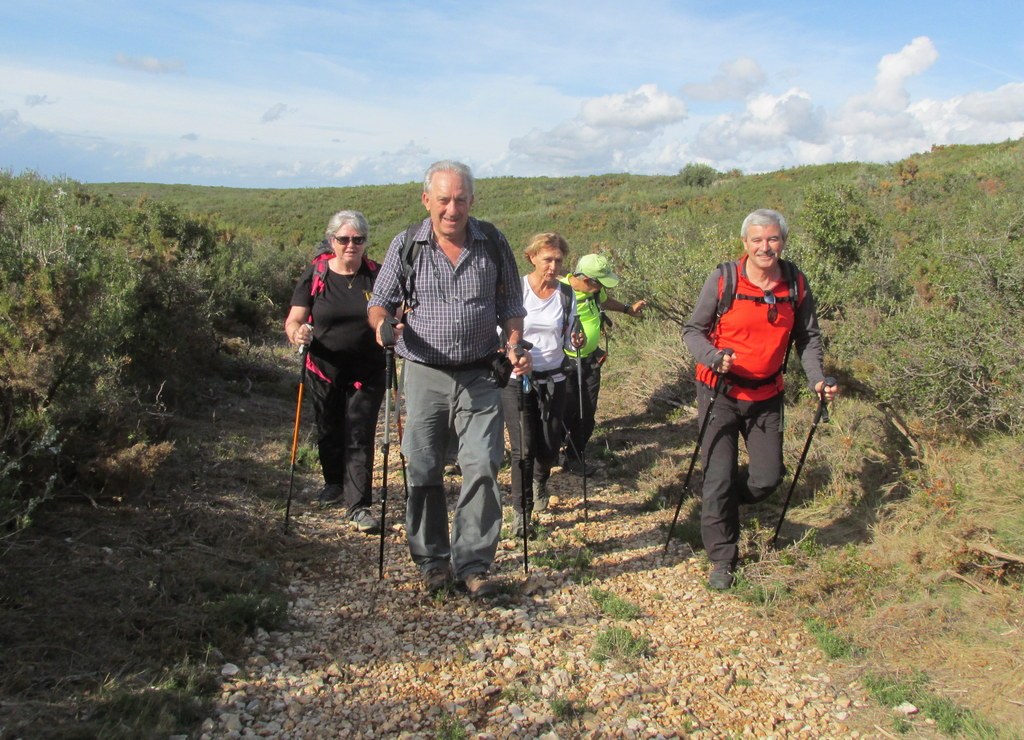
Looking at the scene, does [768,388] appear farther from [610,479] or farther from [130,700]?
[130,700]

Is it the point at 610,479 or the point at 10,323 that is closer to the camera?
the point at 10,323

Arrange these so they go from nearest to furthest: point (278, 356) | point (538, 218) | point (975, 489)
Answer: point (975, 489) < point (278, 356) < point (538, 218)

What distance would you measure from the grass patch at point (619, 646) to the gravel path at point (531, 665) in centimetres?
2

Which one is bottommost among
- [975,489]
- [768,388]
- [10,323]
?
[975,489]

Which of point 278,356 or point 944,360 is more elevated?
point 944,360

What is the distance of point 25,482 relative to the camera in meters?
4.40

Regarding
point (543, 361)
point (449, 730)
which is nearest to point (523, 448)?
point (543, 361)

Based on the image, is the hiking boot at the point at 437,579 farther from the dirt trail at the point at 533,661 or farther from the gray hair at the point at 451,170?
the gray hair at the point at 451,170

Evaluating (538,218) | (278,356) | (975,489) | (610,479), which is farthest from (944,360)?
(538,218)

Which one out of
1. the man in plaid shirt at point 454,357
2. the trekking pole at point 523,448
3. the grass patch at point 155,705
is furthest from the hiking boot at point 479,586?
the grass patch at point 155,705

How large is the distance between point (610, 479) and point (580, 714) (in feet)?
11.7

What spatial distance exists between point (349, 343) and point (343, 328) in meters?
0.11

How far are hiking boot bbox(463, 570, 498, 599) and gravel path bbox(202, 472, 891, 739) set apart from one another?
0.07 metres

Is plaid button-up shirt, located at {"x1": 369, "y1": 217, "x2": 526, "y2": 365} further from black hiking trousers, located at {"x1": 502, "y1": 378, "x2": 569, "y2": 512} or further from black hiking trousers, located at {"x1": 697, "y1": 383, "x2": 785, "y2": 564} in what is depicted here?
black hiking trousers, located at {"x1": 697, "y1": 383, "x2": 785, "y2": 564}
